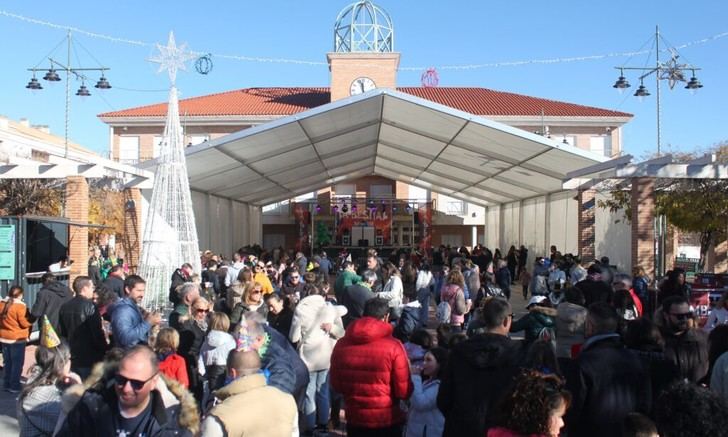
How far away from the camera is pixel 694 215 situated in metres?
19.2

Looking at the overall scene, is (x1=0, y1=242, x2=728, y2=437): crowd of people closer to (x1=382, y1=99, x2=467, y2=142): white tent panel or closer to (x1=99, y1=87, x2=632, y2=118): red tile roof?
(x1=382, y1=99, x2=467, y2=142): white tent panel

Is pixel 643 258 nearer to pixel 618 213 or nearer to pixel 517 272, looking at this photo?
pixel 618 213

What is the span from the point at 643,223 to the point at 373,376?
38.4 ft

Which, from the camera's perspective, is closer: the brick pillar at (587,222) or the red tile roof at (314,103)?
the brick pillar at (587,222)

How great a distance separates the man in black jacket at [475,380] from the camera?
155 inches

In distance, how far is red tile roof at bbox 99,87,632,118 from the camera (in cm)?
4400

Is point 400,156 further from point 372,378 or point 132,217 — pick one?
point 372,378

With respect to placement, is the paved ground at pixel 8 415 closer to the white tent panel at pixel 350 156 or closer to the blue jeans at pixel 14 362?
the blue jeans at pixel 14 362

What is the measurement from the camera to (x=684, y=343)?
4.76m

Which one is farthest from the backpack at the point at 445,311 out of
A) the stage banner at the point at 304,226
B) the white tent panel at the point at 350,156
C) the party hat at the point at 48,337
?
the stage banner at the point at 304,226

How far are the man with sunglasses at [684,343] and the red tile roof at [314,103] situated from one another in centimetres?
3807

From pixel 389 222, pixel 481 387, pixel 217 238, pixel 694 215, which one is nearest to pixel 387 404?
pixel 481 387

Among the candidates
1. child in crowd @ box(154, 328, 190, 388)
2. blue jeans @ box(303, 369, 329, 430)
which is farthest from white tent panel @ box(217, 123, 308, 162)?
child in crowd @ box(154, 328, 190, 388)

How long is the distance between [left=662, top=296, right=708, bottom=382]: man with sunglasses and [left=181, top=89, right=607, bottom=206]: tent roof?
36.1ft
